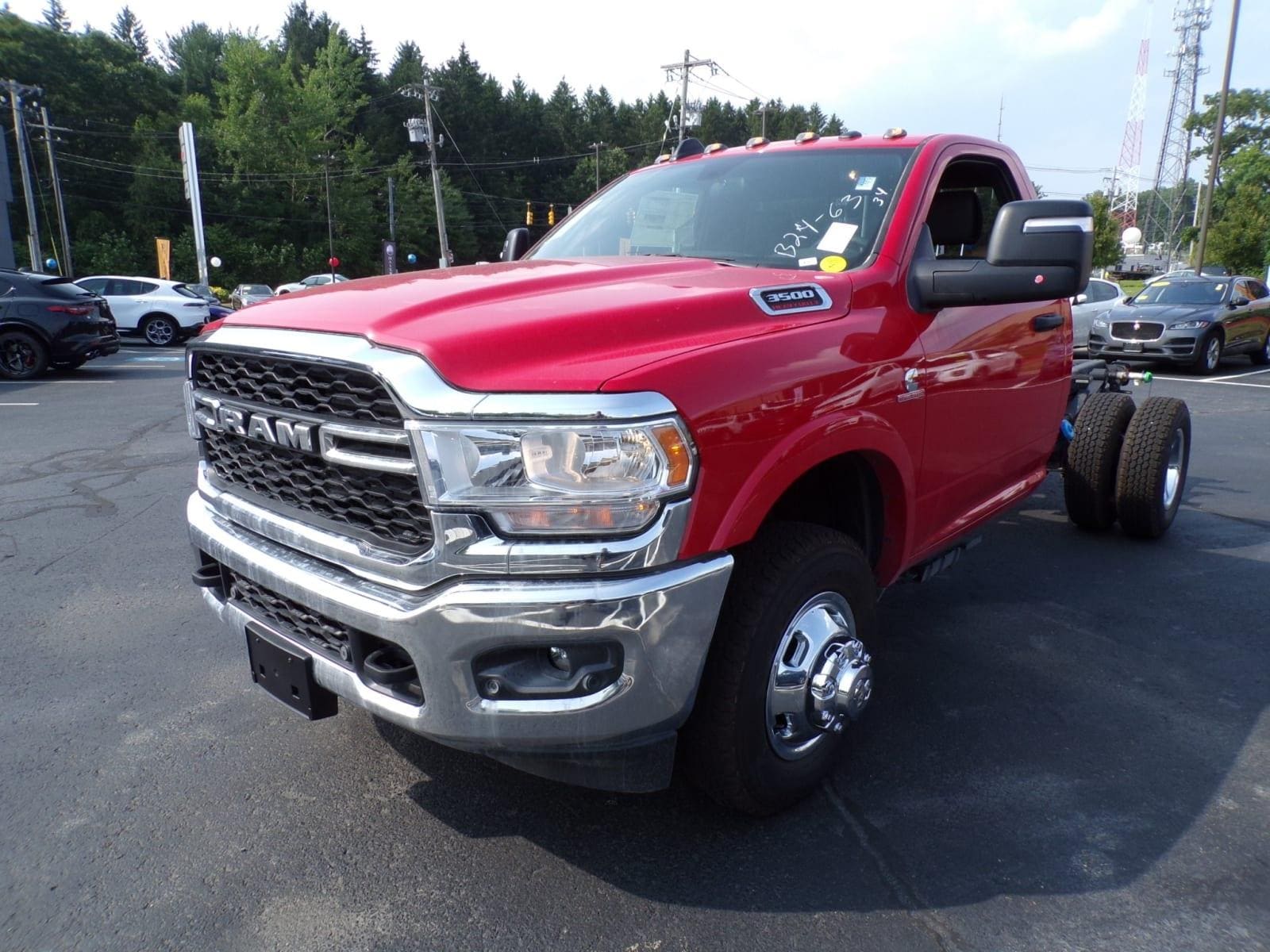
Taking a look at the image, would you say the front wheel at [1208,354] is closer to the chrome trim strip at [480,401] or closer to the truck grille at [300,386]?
the chrome trim strip at [480,401]

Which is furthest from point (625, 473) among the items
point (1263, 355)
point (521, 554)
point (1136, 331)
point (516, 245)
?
point (1263, 355)

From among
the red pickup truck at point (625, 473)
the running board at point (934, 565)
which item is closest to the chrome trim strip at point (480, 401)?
the red pickup truck at point (625, 473)

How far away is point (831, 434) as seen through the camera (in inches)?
99.9

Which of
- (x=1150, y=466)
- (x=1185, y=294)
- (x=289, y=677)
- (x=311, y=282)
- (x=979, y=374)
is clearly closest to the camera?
(x=289, y=677)

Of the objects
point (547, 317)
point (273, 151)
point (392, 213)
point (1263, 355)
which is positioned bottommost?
point (1263, 355)

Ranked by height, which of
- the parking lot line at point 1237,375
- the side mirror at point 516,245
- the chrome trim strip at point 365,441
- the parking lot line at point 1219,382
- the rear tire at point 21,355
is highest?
the side mirror at point 516,245

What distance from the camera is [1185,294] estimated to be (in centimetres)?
1636

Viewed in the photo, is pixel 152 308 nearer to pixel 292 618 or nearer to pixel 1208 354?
pixel 1208 354

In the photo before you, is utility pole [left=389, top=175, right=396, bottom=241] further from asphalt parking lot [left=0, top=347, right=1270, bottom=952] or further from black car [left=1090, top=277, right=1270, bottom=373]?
asphalt parking lot [left=0, top=347, right=1270, bottom=952]

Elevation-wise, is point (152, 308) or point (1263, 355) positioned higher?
→ point (152, 308)

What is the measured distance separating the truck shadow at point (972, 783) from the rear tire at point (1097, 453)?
105cm

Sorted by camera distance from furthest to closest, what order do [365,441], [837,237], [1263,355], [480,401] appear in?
[1263,355] < [837,237] < [365,441] < [480,401]

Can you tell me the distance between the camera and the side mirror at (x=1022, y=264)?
265 centimetres

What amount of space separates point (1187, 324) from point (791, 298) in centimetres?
1532
